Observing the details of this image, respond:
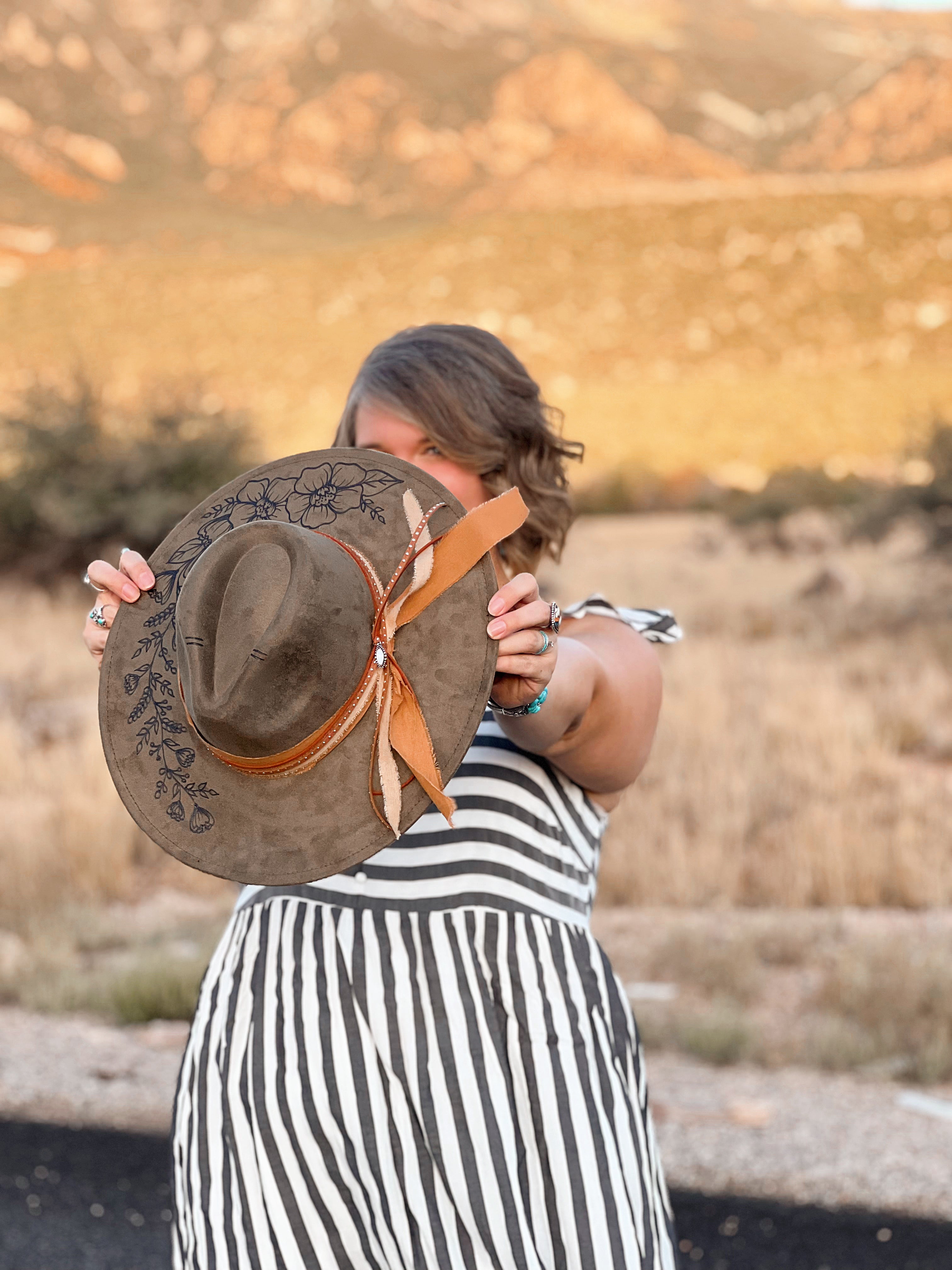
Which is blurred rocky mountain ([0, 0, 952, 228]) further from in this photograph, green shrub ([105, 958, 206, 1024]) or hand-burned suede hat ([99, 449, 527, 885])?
hand-burned suede hat ([99, 449, 527, 885])

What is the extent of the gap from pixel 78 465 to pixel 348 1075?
1312cm

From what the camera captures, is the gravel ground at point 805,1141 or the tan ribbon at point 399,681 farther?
the gravel ground at point 805,1141

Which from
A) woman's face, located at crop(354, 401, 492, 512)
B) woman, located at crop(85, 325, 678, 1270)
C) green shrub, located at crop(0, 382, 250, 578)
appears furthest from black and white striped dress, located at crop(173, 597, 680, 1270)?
green shrub, located at crop(0, 382, 250, 578)

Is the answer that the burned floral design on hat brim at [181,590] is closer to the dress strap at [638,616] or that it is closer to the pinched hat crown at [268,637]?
the pinched hat crown at [268,637]

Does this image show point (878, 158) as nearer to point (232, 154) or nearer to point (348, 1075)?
point (232, 154)

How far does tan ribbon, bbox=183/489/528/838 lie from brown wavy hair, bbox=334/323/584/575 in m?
0.49

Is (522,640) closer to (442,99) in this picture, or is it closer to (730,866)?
(730,866)

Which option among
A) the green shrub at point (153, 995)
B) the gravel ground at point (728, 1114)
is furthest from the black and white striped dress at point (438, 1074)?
the green shrub at point (153, 995)

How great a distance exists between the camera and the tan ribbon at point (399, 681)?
1371mm

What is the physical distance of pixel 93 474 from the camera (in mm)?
13539

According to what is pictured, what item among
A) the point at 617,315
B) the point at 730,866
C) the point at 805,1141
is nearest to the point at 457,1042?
the point at 805,1141

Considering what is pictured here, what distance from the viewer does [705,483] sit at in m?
28.2

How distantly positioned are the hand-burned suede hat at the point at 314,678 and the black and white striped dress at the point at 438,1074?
1.05 ft

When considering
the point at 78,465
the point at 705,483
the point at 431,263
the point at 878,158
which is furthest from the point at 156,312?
the point at 878,158
